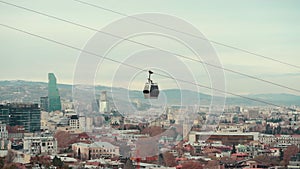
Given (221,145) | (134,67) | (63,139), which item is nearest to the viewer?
(134,67)

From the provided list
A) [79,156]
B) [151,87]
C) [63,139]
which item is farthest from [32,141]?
[151,87]

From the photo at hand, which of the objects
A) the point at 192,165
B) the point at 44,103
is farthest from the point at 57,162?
the point at 192,165

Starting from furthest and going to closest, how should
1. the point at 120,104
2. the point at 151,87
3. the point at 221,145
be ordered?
the point at 221,145 < the point at 120,104 < the point at 151,87

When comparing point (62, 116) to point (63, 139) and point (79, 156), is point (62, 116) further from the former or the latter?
point (79, 156)

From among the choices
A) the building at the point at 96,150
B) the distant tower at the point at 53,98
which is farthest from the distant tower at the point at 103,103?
the distant tower at the point at 53,98

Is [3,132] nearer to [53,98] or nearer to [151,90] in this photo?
[53,98]

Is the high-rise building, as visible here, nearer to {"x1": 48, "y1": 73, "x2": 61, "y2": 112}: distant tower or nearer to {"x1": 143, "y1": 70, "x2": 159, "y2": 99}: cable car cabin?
{"x1": 48, "y1": 73, "x2": 61, "y2": 112}: distant tower

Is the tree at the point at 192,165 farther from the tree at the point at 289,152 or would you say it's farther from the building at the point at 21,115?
the building at the point at 21,115
